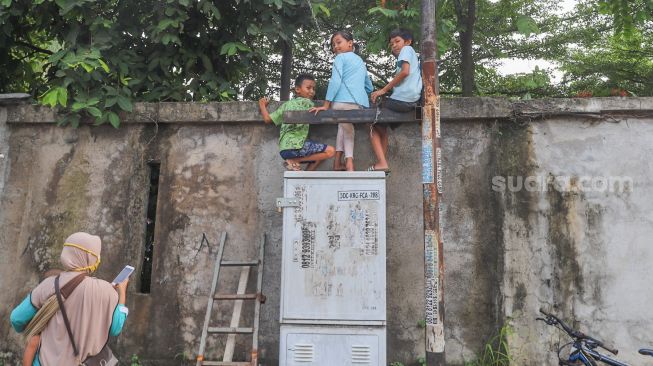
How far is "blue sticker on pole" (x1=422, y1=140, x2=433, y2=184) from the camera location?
14.1ft

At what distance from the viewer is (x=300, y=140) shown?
5.36 metres

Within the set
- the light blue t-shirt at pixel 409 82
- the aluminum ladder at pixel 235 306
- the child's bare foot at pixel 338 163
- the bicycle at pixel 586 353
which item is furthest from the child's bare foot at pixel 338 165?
the bicycle at pixel 586 353

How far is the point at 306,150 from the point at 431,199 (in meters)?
1.56

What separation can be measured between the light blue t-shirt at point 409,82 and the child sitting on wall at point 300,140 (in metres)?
0.89

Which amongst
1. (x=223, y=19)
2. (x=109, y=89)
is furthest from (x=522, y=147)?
(x=109, y=89)

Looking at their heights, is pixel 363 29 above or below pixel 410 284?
above

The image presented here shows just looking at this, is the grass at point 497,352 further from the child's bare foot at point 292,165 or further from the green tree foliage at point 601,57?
the green tree foliage at point 601,57

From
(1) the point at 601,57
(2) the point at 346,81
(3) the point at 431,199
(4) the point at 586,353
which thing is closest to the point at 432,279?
(3) the point at 431,199

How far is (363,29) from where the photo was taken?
7875 mm

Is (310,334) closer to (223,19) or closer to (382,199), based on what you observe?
(382,199)

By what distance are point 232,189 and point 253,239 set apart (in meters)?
0.59

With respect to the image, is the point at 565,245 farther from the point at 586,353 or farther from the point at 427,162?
the point at 427,162

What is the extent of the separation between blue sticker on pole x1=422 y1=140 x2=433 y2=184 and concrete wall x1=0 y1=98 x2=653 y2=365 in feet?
3.91

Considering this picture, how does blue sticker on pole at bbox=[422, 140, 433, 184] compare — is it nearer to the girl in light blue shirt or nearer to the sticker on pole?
the sticker on pole
